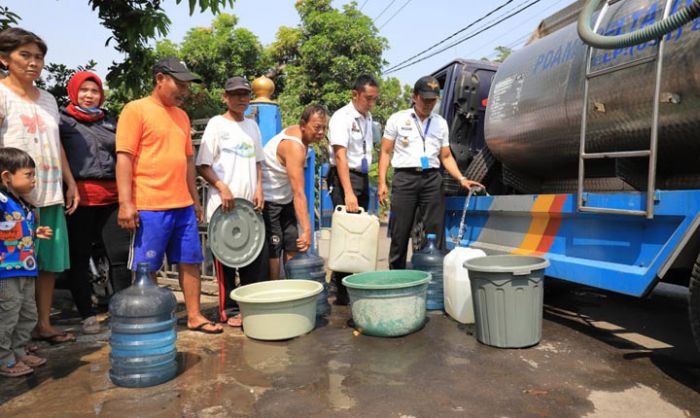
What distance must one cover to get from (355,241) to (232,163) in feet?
3.99

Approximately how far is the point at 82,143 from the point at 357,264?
2366 millimetres

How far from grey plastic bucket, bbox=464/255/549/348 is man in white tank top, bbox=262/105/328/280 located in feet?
4.95

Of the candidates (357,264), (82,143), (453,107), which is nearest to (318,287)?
(357,264)

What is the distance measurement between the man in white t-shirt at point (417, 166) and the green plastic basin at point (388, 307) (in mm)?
1008

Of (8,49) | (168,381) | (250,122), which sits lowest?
(168,381)

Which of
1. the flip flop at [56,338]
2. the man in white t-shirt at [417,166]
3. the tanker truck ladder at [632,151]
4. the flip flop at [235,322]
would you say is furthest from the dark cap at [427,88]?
the flip flop at [56,338]

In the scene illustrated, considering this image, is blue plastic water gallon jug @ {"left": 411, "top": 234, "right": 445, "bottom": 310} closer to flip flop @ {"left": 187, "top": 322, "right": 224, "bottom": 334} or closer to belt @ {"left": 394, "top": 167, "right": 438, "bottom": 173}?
belt @ {"left": 394, "top": 167, "right": 438, "bottom": 173}

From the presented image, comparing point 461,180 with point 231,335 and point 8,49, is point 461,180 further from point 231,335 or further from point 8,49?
point 8,49

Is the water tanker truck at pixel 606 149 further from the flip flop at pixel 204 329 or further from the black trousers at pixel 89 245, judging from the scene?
the black trousers at pixel 89 245

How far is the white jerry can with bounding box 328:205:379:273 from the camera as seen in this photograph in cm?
439

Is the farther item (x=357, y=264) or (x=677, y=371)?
(x=357, y=264)

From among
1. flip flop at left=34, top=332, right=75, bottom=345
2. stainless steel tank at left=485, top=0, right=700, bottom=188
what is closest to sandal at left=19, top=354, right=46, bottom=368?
flip flop at left=34, top=332, right=75, bottom=345

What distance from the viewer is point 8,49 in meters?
3.25

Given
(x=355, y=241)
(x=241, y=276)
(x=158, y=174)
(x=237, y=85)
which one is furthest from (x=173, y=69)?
(x=355, y=241)
